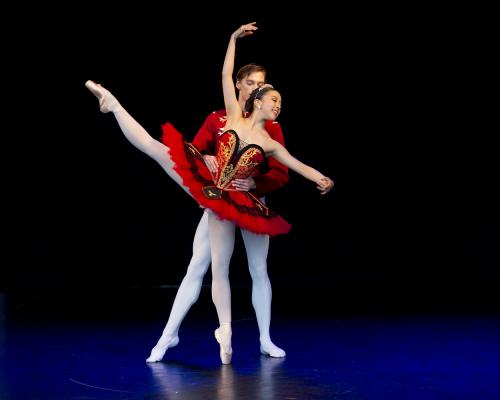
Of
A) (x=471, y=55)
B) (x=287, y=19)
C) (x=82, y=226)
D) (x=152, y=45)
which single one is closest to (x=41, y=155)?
(x=82, y=226)

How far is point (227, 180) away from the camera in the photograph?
3412mm

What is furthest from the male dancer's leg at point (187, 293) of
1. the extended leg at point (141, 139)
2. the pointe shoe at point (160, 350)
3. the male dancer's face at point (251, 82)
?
the male dancer's face at point (251, 82)

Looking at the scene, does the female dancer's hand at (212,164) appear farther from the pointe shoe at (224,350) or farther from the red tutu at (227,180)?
the pointe shoe at (224,350)

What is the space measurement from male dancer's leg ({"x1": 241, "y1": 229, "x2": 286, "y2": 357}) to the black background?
2.30 m

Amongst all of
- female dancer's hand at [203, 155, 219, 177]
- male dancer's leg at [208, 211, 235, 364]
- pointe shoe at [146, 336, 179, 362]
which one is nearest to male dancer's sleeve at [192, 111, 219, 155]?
female dancer's hand at [203, 155, 219, 177]

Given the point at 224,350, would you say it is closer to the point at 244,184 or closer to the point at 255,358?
the point at 255,358

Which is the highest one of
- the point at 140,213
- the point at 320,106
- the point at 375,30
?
the point at 375,30

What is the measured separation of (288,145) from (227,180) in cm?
293

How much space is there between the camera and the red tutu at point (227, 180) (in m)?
3.33

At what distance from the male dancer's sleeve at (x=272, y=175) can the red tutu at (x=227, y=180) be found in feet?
0.77

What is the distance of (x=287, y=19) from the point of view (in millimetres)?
6098

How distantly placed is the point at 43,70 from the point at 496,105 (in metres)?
2.97

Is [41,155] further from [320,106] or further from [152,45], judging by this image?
[320,106]

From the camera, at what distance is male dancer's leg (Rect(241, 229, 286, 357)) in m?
3.54
